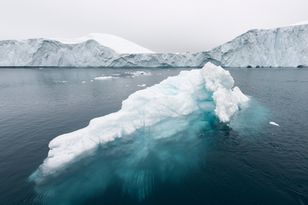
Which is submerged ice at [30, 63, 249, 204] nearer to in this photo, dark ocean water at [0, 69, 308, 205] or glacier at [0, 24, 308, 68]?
dark ocean water at [0, 69, 308, 205]

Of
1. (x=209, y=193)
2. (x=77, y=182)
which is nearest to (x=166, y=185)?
(x=209, y=193)

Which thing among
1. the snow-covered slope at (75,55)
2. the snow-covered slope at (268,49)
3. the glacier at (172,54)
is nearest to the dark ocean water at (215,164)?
the snow-covered slope at (268,49)

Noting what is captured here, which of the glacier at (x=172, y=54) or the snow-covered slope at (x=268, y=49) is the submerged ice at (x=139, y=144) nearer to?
the snow-covered slope at (x=268, y=49)

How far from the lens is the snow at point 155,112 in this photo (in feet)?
37.1

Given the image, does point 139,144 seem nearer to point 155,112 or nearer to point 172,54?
point 155,112

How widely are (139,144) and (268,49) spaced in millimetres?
104416

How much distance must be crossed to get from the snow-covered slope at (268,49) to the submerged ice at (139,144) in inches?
3550

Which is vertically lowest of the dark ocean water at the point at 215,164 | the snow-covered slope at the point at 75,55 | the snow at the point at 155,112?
the dark ocean water at the point at 215,164

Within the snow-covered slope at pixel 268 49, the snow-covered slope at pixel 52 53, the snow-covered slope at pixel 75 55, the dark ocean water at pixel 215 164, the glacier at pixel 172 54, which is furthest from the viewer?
the snow-covered slope at pixel 75 55

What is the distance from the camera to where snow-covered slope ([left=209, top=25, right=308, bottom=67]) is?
283 ft

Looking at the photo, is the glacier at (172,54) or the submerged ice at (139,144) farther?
the glacier at (172,54)

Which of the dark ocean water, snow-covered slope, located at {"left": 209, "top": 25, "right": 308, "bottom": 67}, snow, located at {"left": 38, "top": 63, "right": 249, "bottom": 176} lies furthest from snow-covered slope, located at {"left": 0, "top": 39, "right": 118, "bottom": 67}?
snow, located at {"left": 38, "top": 63, "right": 249, "bottom": 176}

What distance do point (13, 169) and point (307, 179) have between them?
17139mm

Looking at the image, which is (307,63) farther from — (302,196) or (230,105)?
(302,196)
